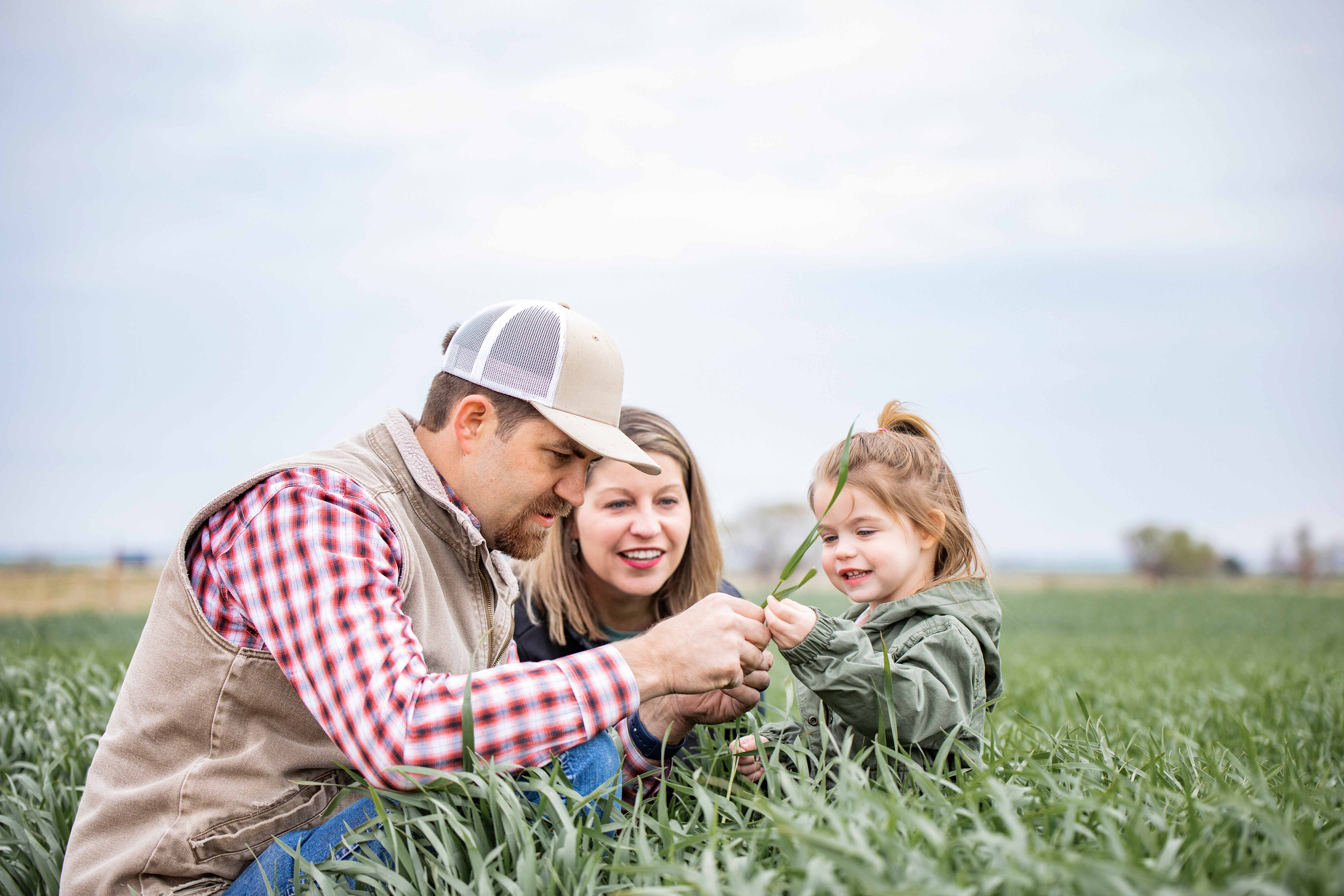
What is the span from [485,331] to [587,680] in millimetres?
1059

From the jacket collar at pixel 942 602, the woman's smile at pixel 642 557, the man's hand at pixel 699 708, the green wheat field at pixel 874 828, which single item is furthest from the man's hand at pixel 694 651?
the woman's smile at pixel 642 557

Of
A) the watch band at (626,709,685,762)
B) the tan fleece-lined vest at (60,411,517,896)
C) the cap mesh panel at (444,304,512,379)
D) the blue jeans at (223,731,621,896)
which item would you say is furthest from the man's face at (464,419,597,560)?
the blue jeans at (223,731,621,896)

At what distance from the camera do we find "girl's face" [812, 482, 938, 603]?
9.45ft

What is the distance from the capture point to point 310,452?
2391 millimetres

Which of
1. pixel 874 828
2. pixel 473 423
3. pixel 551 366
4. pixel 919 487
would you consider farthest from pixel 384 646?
pixel 919 487

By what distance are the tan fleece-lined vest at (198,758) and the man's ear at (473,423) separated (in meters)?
0.28

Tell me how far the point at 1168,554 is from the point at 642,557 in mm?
88253

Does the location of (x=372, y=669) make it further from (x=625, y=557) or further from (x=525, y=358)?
(x=625, y=557)

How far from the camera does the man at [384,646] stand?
78.4 inches

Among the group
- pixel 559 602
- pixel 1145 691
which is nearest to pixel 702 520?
pixel 559 602

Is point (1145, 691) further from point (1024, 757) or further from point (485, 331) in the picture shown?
point (485, 331)

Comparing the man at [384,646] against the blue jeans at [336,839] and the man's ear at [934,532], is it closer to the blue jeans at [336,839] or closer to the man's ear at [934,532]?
the blue jeans at [336,839]

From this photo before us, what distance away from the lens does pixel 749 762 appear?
2764mm

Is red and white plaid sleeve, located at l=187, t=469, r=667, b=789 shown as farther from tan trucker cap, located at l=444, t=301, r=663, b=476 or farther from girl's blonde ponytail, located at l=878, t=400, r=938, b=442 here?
girl's blonde ponytail, located at l=878, t=400, r=938, b=442
